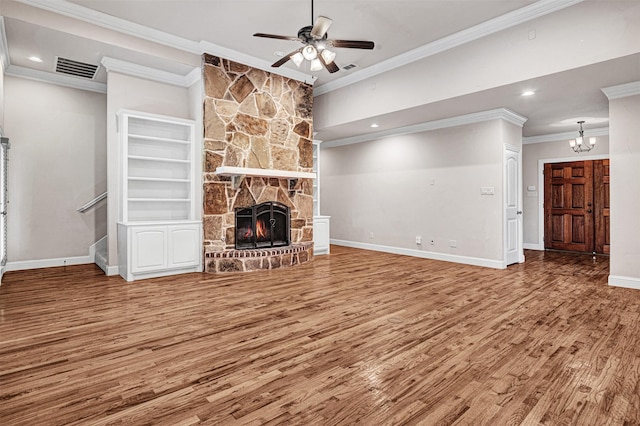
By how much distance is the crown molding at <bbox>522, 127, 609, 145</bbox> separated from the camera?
759 cm

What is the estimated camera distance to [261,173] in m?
5.64

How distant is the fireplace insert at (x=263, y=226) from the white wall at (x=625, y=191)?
194 inches

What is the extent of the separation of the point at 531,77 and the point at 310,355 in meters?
4.23

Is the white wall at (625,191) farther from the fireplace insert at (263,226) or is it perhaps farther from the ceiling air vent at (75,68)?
the ceiling air vent at (75,68)

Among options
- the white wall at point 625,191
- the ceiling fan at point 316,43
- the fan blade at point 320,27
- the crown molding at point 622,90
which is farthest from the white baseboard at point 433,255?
the fan blade at point 320,27

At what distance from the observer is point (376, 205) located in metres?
8.18

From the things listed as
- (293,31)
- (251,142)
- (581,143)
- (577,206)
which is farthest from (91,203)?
(577,206)

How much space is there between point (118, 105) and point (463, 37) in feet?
17.1

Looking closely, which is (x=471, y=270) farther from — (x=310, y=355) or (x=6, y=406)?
(x=6, y=406)

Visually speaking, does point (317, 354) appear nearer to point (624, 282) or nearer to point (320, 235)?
point (624, 282)

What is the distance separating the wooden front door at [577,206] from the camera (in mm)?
7723

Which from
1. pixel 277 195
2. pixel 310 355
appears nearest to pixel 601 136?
pixel 277 195

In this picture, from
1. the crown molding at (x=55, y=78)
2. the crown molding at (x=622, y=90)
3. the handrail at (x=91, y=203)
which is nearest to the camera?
the crown molding at (x=622, y=90)

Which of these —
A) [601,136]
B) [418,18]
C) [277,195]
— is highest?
[418,18]
